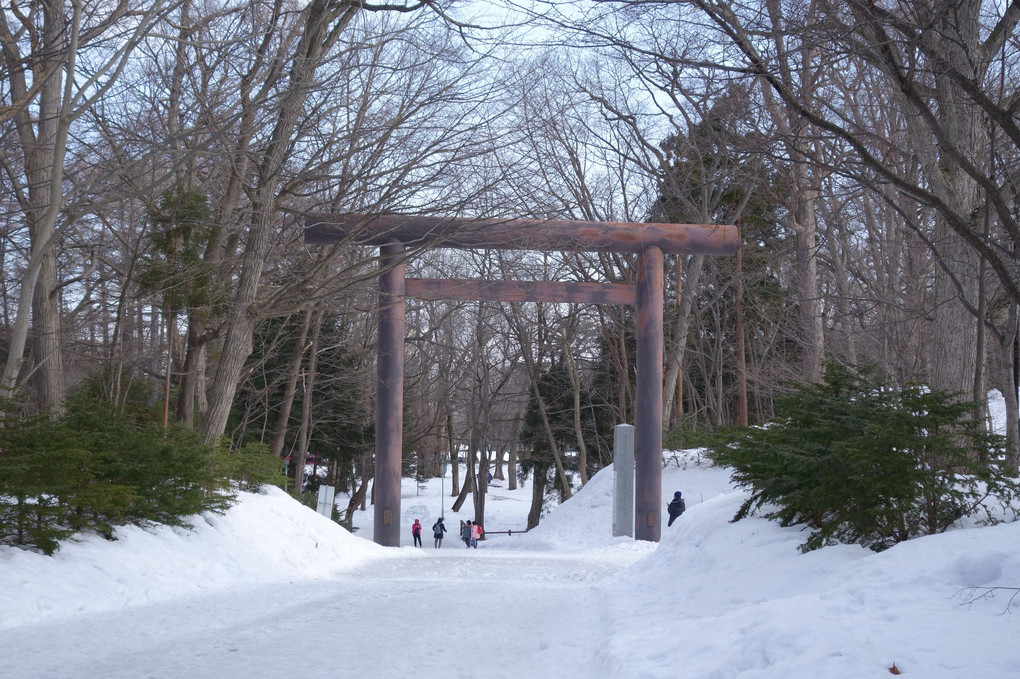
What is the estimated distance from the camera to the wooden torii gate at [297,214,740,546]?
17594 millimetres

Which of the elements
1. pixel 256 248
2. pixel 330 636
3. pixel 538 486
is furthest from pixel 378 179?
pixel 538 486

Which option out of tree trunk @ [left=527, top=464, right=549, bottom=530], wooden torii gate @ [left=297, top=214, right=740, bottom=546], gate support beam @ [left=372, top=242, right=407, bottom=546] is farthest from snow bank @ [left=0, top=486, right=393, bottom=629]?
tree trunk @ [left=527, top=464, right=549, bottom=530]

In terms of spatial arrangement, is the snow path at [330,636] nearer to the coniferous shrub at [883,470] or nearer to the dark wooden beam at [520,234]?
the coniferous shrub at [883,470]

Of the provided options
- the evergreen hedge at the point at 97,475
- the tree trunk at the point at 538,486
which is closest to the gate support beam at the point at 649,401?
the evergreen hedge at the point at 97,475

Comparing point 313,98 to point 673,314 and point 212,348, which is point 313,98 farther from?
point 673,314

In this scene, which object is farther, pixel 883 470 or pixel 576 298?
pixel 576 298

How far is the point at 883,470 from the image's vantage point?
7145 mm

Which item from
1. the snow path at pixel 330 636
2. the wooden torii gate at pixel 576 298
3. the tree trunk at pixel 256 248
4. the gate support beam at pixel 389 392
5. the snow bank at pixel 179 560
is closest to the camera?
the snow path at pixel 330 636

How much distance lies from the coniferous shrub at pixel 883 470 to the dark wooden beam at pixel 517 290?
32.4ft

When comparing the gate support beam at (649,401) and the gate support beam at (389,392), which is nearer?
the gate support beam at (389,392)

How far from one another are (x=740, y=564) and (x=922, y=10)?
15.3 ft

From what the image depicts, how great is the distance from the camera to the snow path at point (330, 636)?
19.3 ft

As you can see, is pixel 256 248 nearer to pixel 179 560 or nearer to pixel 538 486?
pixel 179 560

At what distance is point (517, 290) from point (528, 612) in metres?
10.2
